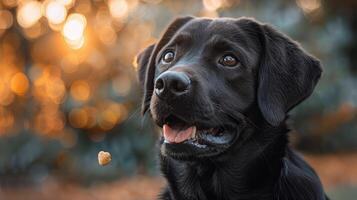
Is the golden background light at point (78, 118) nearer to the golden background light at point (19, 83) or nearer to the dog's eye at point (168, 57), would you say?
the golden background light at point (19, 83)

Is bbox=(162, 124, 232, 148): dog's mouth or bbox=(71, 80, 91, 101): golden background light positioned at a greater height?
bbox=(162, 124, 232, 148): dog's mouth

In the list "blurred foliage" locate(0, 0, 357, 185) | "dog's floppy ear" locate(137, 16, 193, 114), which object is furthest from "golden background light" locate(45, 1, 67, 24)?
"dog's floppy ear" locate(137, 16, 193, 114)

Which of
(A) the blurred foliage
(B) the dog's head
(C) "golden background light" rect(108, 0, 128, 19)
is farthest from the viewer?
(C) "golden background light" rect(108, 0, 128, 19)

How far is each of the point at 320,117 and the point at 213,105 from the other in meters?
10.7

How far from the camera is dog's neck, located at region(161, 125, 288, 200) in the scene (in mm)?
4547

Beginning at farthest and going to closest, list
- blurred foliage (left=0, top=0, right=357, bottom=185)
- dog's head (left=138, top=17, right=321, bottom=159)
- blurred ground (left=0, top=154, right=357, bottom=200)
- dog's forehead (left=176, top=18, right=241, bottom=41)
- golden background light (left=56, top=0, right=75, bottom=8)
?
golden background light (left=56, top=0, right=75, bottom=8), blurred foliage (left=0, top=0, right=357, bottom=185), blurred ground (left=0, top=154, right=357, bottom=200), dog's forehead (left=176, top=18, right=241, bottom=41), dog's head (left=138, top=17, right=321, bottom=159)

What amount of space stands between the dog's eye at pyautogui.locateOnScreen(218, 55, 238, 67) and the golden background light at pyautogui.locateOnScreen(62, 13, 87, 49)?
315 inches

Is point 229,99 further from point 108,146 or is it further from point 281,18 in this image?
point 281,18

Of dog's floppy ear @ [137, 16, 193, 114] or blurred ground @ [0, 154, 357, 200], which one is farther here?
blurred ground @ [0, 154, 357, 200]

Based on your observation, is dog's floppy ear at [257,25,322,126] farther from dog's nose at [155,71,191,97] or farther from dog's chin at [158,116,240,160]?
dog's nose at [155,71,191,97]

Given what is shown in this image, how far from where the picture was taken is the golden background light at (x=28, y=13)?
487 inches

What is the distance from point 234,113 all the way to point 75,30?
28.3 feet

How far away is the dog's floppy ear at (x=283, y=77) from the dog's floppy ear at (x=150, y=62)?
0.83 m

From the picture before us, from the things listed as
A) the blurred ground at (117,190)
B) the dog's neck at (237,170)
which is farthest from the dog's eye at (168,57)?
the blurred ground at (117,190)
